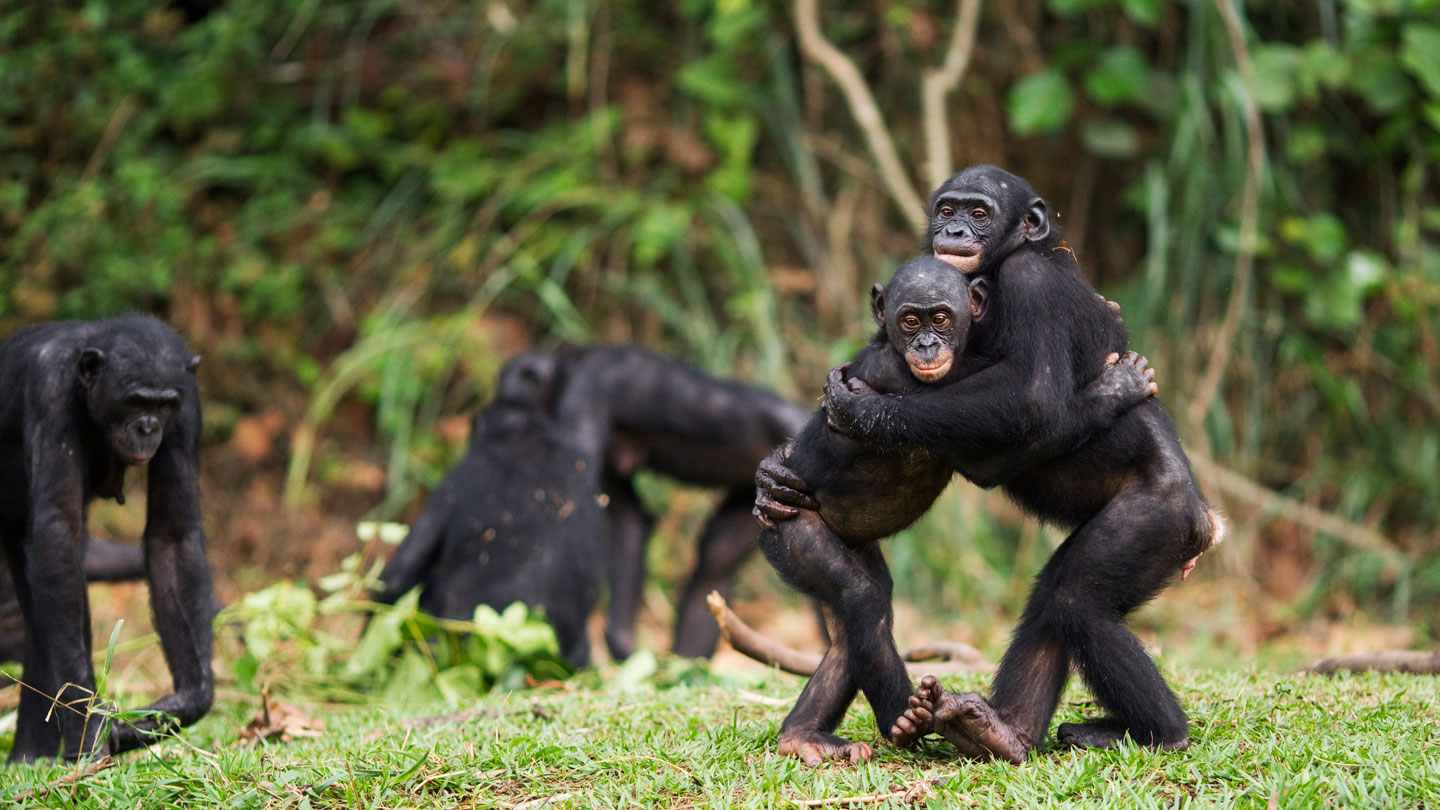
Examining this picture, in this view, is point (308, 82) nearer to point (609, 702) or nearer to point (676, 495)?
point (676, 495)

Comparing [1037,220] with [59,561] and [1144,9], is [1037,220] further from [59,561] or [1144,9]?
[1144,9]

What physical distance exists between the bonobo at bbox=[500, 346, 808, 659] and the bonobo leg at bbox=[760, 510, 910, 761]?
411 cm

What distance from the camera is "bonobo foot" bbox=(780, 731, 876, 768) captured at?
391cm

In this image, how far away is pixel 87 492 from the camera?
5.09m

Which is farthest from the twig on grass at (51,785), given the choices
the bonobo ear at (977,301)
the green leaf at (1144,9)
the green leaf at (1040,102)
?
the green leaf at (1144,9)

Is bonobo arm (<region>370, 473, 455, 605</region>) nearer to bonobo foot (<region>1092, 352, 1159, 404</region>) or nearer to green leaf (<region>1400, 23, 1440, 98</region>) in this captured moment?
bonobo foot (<region>1092, 352, 1159, 404</region>)

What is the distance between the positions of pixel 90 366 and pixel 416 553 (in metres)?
2.50

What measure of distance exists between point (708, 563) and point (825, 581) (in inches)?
177

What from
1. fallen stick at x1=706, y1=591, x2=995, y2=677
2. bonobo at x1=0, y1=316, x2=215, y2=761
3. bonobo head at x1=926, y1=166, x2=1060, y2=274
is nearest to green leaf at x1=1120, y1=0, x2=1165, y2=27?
bonobo head at x1=926, y1=166, x2=1060, y2=274

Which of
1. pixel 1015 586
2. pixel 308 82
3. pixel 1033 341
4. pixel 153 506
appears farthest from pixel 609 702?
pixel 308 82

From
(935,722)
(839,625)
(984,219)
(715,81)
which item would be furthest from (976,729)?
(715,81)

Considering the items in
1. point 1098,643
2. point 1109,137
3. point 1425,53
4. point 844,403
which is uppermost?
point 1425,53

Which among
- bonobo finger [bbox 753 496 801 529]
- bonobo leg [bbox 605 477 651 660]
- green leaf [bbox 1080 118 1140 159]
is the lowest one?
bonobo leg [bbox 605 477 651 660]

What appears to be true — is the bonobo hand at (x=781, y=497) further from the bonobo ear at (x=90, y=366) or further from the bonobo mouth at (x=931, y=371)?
the bonobo ear at (x=90, y=366)
